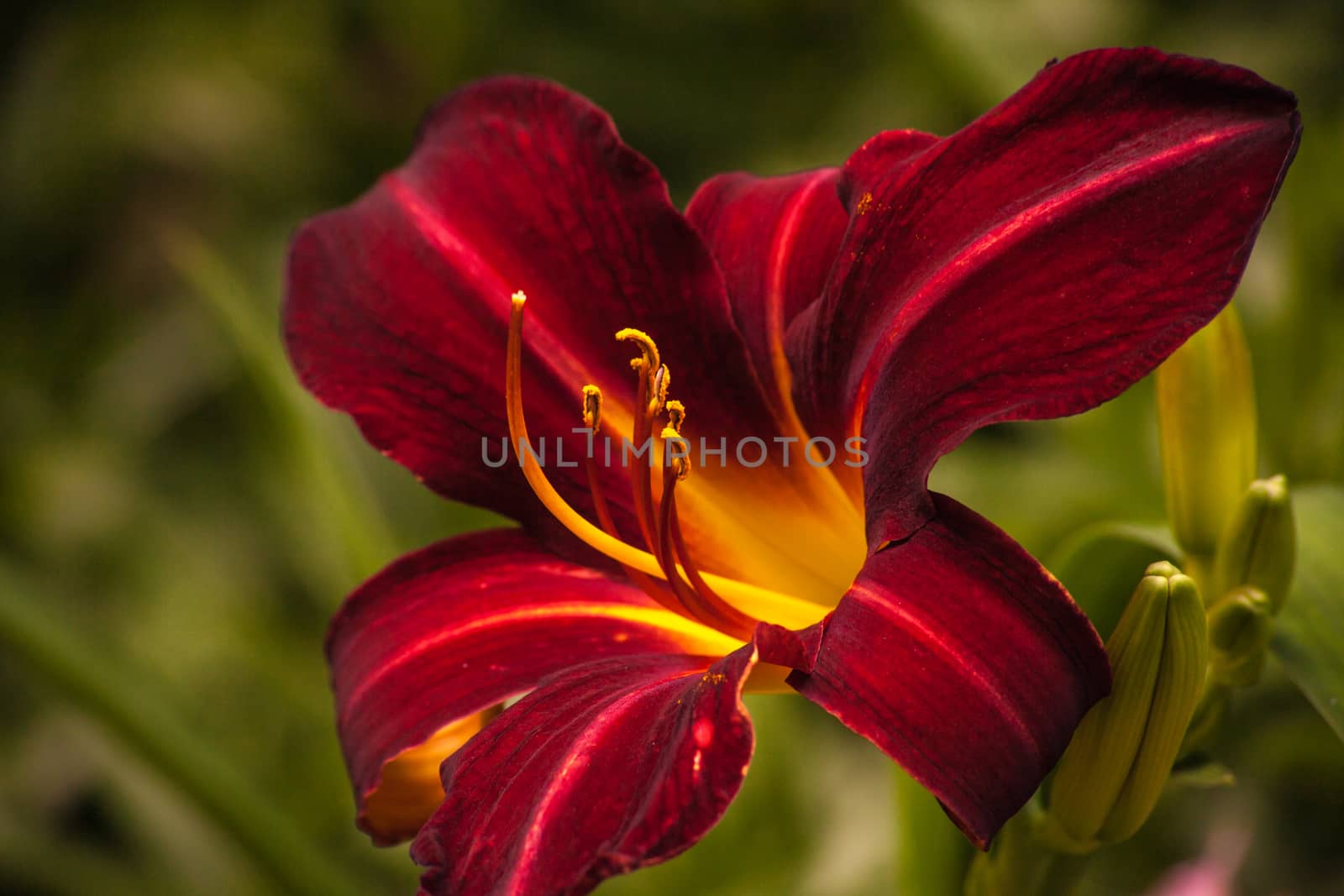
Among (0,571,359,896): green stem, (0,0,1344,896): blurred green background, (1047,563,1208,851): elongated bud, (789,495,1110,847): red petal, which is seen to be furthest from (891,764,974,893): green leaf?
(0,571,359,896): green stem

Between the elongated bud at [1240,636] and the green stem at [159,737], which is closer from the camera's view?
the elongated bud at [1240,636]

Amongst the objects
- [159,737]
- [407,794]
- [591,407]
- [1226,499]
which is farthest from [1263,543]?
[159,737]

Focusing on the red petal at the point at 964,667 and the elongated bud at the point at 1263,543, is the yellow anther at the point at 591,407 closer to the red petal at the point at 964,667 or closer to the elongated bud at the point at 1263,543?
the red petal at the point at 964,667

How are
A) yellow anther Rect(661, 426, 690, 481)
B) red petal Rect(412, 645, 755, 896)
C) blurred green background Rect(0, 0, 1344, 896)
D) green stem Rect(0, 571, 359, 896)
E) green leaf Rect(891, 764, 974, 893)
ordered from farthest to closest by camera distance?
blurred green background Rect(0, 0, 1344, 896), green stem Rect(0, 571, 359, 896), green leaf Rect(891, 764, 974, 893), yellow anther Rect(661, 426, 690, 481), red petal Rect(412, 645, 755, 896)

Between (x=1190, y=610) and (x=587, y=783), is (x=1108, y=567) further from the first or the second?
(x=587, y=783)

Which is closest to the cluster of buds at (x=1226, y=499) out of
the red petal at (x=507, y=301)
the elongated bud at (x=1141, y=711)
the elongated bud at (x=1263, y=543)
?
the elongated bud at (x=1263, y=543)

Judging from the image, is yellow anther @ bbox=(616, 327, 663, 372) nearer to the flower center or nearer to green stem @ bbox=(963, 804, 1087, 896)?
the flower center
